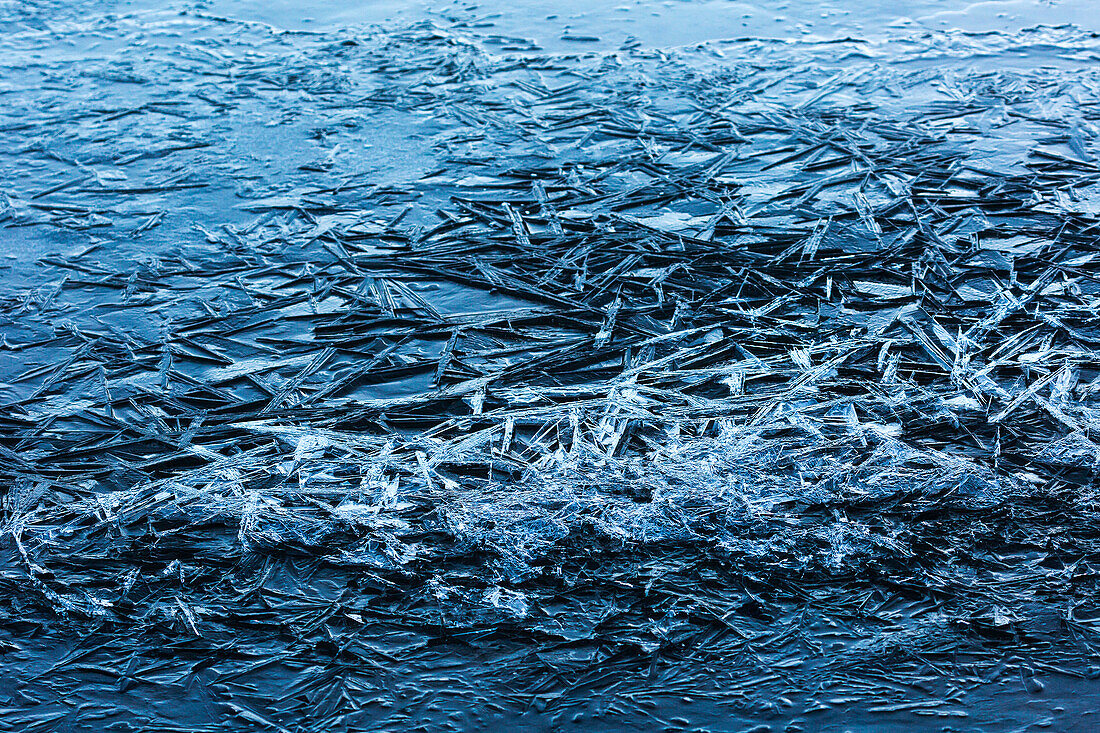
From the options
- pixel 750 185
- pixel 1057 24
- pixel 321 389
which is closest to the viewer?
pixel 321 389

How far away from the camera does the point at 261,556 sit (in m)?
1.80

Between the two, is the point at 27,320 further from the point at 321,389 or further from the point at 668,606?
the point at 668,606

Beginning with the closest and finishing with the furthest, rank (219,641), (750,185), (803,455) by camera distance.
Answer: (219,641), (803,455), (750,185)

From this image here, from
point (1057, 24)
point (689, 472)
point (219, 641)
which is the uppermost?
point (1057, 24)

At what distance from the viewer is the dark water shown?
5.18 feet

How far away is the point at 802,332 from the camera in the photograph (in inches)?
92.8

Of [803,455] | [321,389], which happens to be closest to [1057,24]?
[803,455]

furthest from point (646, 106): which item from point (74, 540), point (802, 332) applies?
point (74, 540)

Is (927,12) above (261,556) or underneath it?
above

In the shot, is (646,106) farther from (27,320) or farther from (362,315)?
(27,320)

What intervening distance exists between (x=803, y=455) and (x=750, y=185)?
1.37 meters

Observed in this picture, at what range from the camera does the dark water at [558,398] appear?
1579 mm

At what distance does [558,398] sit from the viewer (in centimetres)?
217

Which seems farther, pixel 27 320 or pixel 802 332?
pixel 27 320
